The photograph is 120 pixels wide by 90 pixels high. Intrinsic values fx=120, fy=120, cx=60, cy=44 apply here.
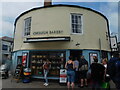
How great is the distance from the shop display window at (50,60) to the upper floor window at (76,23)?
8.11 ft

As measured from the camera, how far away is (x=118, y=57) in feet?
16.2

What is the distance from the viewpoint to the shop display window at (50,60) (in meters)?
9.93

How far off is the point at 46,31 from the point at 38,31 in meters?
0.79

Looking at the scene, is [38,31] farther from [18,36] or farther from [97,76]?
[97,76]

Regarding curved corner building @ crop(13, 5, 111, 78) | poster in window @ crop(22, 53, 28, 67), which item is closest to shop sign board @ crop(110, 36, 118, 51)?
curved corner building @ crop(13, 5, 111, 78)

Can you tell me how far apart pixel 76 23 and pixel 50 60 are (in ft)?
13.1

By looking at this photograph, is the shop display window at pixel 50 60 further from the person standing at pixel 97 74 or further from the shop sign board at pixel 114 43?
the shop sign board at pixel 114 43

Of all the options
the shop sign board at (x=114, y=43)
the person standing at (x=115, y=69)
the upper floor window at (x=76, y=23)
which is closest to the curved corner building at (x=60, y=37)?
the upper floor window at (x=76, y=23)

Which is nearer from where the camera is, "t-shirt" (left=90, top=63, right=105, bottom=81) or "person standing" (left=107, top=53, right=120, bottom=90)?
"person standing" (left=107, top=53, right=120, bottom=90)

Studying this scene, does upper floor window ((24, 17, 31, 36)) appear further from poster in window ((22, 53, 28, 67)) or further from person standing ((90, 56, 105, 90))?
person standing ((90, 56, 105, 90))

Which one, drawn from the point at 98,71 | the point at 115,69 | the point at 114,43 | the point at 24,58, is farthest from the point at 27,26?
the point at 115,69

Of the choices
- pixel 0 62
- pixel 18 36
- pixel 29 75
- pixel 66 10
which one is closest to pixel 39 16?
pixel 66 10

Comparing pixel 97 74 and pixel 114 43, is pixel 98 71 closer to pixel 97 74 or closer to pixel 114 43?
pixel 97 74

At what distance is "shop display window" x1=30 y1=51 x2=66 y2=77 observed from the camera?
993 centimetres
